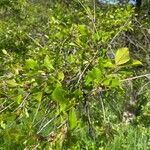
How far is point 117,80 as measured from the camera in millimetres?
1833

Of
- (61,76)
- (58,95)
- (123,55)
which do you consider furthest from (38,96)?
(123,55)

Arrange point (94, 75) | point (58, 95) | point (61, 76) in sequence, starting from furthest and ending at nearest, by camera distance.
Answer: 1. point (61, 76)
2. point (94, 75)
3. point (58, 95)

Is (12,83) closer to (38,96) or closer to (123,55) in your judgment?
(38,96)

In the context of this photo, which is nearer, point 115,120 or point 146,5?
point 146,5

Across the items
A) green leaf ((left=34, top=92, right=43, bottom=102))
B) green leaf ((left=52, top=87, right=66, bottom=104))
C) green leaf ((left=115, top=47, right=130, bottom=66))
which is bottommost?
green leaf ((left=34, top=92, right=43, bottom=102))

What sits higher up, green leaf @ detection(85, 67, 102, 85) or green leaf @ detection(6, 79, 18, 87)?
green leaf @ detection(85, 67, 102, 85)

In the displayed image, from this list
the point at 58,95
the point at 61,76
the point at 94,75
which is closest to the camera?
the point at 58,95

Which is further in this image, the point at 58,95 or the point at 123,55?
the point at 123,55

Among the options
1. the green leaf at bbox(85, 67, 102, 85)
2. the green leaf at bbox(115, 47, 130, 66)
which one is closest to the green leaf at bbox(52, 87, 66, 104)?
the green leaf at bbox(85, 67, 102, 85)

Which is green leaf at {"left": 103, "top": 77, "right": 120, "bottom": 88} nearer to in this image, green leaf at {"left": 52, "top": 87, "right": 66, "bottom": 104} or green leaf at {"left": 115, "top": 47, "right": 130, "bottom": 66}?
green leaf at {"left": 115, "top": 47, "right": 130, "bottom": 66}

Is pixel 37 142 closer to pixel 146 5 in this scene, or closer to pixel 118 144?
pixel 118 144

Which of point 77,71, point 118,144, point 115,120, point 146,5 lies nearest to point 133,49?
point 146,5

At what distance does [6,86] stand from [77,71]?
1.05 feet

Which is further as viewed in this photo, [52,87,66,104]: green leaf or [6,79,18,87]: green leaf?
[6,79,18,87]: green leaf
